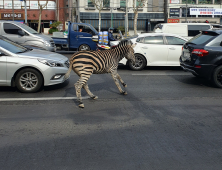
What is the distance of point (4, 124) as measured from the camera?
228 inches

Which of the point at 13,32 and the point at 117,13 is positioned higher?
the point at 117,13

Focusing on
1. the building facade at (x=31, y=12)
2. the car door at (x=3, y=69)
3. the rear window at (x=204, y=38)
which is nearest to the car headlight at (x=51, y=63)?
the car door at (x=3, y=69)

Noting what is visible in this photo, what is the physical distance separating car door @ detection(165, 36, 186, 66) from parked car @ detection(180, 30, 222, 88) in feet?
9.58

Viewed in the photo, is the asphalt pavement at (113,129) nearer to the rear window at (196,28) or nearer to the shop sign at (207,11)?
the rear window at (196,28)

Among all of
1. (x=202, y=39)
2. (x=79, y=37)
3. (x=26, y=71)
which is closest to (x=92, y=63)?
(x=26, y=71)

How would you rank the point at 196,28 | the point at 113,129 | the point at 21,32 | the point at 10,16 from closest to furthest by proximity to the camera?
the point at 113,129 < the point at 21,32 < the point at 196,28 < the point at 10,16

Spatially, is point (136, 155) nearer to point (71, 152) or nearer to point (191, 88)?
point (71, 152)

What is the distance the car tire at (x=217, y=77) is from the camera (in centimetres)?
905

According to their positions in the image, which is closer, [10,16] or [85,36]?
[85,36]

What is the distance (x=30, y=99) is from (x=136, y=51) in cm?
576

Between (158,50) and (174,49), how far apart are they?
0.64 m

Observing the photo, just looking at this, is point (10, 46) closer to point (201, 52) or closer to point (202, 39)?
point (201, 52)

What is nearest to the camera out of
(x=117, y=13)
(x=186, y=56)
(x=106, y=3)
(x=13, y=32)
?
(x=186, y=56)

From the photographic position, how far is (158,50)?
12.3 meters
